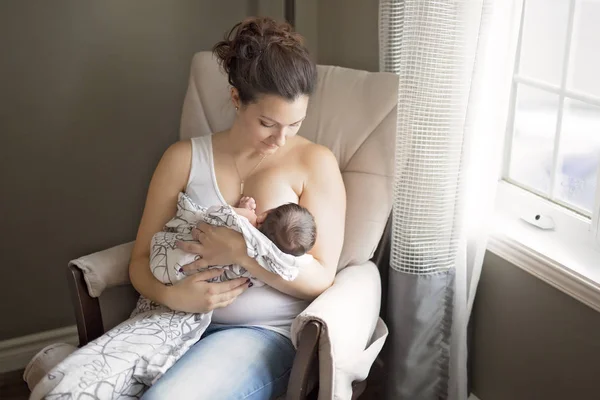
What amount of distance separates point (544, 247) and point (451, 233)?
229 millimetres

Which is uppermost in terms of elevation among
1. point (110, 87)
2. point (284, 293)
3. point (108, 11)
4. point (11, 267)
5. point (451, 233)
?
point (108, 11)

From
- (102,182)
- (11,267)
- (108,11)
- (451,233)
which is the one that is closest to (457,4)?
(451,233)

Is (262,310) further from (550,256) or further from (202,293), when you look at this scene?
(550,256)

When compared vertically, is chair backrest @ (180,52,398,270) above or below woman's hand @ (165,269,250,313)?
above

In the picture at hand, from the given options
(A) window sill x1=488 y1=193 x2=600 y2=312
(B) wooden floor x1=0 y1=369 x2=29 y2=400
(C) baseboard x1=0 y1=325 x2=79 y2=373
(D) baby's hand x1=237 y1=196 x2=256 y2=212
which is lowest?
(B) wooden floor x1=0 y1=369 x2=29 y2=400

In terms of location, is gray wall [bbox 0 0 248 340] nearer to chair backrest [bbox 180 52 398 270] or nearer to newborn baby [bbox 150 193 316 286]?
chair backrest [bbox 180 52 398 270]

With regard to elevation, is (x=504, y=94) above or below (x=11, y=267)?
above

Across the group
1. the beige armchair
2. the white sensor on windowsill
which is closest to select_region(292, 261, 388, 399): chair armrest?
the beige armchair

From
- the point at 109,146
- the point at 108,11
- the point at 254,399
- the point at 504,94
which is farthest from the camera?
the point at 109,146

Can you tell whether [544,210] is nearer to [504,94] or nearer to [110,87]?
[504,94]

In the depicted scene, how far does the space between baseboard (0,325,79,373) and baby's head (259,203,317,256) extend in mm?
1301

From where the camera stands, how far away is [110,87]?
Answer: 237cm

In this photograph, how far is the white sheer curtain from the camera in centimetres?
165

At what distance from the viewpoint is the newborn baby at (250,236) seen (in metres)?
1.55
